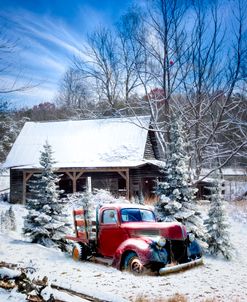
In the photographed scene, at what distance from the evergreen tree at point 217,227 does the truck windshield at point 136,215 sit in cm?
261

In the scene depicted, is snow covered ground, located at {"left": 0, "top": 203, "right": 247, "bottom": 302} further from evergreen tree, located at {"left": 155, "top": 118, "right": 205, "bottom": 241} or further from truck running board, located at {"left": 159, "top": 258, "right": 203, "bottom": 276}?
evergreen tree, located at {"left": 155, "top": 118, "right": 205, "bottom": 241}

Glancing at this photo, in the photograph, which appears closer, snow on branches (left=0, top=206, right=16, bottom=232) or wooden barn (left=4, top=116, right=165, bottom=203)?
snow on branches (left=0, top=206, right=16, bottom=232)

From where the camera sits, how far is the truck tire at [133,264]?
26.7 ft

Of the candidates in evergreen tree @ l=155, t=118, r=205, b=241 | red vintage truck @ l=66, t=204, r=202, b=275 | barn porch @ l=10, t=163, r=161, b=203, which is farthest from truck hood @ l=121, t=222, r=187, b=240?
barn porch @ l=10, t=163, r=161, b=203

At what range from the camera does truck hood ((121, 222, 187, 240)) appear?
345 inches

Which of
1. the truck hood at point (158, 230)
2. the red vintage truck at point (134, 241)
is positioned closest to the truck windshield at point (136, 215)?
the red vintage truck at point (134, 241)

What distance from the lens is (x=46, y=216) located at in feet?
38.6

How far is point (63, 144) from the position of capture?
29.1 meters

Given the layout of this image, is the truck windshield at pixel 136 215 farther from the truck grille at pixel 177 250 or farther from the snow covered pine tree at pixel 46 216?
the snow covered pine tree at pixel 46 216

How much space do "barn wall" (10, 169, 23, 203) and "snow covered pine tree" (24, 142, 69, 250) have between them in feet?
55.1

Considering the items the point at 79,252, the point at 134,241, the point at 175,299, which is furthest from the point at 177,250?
the point at 175,299

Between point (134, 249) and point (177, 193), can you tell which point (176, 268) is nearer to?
point (134, 249)

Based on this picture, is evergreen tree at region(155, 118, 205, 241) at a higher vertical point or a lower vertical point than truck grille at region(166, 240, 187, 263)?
higher

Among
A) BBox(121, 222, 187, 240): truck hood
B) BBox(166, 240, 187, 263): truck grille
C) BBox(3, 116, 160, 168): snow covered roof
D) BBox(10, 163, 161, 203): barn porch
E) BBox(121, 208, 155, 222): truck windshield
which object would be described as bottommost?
BBox(166, 240, 187, 263): truck grille
